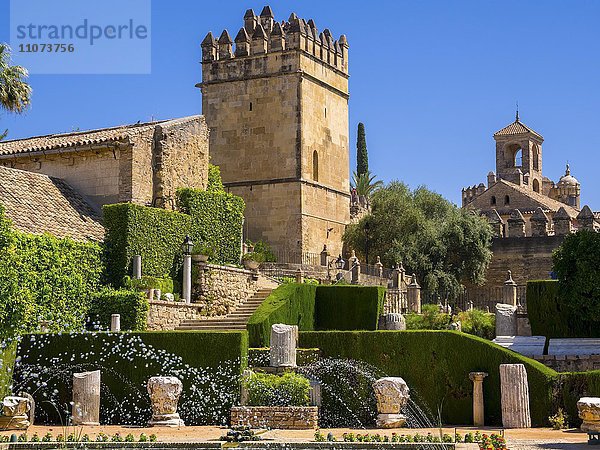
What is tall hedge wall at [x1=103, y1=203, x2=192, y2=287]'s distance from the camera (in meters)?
30.7

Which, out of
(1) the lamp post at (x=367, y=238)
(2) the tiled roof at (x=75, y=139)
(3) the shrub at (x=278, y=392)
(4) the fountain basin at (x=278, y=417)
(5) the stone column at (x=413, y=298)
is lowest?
(4) the fountain basin at (x=278, y=417)

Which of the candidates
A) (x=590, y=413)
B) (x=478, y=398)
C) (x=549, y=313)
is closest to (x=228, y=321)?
(x=549, y=313)

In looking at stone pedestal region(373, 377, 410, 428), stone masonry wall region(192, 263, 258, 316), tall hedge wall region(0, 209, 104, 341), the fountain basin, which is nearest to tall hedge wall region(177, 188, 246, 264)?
stone masonry wall region(192, 263, 258, 316)

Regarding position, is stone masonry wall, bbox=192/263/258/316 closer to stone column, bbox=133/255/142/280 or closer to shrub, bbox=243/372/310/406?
stone column, bbox=133/255/142/280

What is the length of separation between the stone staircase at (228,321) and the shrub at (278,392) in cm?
763

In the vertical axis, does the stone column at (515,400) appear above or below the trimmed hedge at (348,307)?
below

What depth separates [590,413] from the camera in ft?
62.9

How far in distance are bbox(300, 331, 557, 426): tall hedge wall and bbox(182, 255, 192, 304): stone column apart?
9.44m

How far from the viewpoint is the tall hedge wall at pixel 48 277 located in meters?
25.4

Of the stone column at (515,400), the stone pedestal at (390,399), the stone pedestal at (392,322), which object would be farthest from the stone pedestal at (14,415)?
the stone pedestal at (392,322)

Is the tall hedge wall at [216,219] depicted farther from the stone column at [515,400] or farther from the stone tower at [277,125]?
the stone column at [515,400]

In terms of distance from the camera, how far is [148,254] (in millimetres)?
→ 31766

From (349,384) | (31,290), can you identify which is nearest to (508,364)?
(349,384)

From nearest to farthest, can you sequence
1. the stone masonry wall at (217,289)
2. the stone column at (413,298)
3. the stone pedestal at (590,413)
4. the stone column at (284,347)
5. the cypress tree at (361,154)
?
the stone pedestal at (590,413)
the stone column at (284,347)
the stone masonry wall at (217,289)
the stone column at (413,298)
the cypress tree at (361,154)
